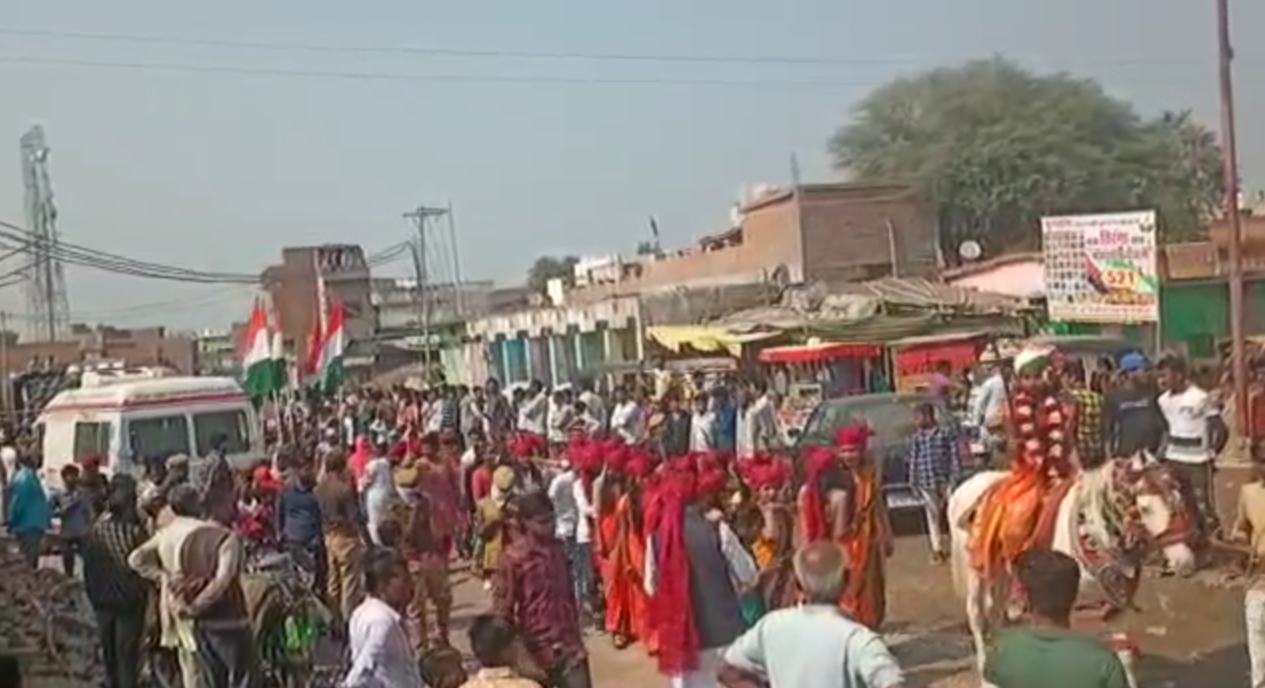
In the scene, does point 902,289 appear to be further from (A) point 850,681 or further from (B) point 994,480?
(A) point 850,681

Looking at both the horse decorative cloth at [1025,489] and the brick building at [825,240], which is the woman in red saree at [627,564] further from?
the brick building at [825,240]

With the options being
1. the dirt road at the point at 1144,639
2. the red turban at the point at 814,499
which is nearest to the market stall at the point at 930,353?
the dirt road at the point at 1144,639

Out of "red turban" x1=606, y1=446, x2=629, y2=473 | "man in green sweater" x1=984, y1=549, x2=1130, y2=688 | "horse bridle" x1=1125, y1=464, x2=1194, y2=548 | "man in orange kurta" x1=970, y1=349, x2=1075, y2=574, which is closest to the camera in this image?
"man in green sweater" x1=984, y1=549, x2=1130, y2=688

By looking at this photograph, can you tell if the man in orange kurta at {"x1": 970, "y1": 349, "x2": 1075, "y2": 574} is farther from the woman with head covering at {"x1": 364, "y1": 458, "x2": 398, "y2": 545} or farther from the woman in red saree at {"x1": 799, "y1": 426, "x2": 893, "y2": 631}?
the woman with head covering at {"x1": 364, "y1": 458, "x2": 398, "y2": 545}

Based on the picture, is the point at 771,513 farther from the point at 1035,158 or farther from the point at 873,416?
the point at 1035,158

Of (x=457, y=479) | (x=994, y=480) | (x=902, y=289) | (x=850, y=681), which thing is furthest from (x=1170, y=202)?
(x=850, y=681)

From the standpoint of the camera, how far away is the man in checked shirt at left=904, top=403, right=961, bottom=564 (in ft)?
53.1

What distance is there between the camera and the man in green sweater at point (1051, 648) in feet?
15.4

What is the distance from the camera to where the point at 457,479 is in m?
15.7

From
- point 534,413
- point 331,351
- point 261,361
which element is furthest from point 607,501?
point 331,351

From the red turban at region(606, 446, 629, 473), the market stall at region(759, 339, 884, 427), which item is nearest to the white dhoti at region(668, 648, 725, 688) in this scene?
the red turban at region(606, 446, 629, 473)

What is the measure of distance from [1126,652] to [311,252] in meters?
56.3

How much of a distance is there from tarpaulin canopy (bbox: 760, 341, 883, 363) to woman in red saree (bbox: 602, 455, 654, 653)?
504 inches

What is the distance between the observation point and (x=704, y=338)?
28156 mm
